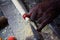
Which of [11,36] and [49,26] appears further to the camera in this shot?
[11,36]

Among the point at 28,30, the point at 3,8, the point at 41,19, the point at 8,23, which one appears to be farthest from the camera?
the point at 3,8

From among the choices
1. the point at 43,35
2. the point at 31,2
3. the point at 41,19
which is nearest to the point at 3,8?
the point at 31,2

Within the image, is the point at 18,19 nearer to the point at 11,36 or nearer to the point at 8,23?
the point at 8,23

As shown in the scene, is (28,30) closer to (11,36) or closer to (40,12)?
(11,36)

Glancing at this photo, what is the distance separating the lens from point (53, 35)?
1615 mm

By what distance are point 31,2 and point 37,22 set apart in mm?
268

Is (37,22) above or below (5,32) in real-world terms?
above

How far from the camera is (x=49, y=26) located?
163 cm

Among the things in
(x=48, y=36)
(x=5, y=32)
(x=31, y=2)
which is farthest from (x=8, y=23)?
(x=48, y=36)

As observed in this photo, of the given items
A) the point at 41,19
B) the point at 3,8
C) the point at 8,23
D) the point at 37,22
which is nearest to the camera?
the point at 41,19

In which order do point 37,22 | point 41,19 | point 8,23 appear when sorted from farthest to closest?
point 8,23
point 37,22
point 41,19

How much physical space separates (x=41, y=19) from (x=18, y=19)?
0.68m

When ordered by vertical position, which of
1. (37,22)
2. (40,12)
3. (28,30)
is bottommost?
(28,30)

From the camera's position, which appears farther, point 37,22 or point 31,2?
point 31,2
